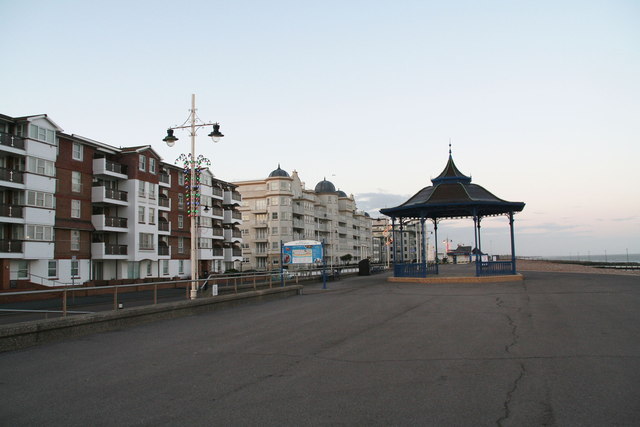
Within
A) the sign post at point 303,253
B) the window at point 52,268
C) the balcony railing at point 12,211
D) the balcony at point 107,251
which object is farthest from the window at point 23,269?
the sign post at point 303,253

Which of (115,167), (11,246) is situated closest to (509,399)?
(11,246)

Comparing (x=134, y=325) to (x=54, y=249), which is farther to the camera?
(x=54, y=249)

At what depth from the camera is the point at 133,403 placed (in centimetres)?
612

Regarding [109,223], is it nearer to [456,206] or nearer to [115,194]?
[115,194]

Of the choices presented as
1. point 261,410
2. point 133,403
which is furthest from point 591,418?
point 133,403

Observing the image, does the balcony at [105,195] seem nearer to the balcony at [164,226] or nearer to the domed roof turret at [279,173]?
the balcony at [164,226]

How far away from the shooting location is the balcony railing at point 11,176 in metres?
34.4

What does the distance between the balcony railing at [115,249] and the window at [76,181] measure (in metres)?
5.36

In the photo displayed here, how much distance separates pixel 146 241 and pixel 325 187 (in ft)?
193

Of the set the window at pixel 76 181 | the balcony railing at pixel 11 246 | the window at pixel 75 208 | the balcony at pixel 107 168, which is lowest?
the balcony railing at pixel 11 246

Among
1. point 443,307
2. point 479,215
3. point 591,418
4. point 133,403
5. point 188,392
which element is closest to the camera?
point 591,418

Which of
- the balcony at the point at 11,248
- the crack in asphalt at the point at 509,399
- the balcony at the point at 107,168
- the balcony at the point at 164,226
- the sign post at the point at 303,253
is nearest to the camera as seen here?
the crack in asphalt at the point at 509,399

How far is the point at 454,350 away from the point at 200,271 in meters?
54.0

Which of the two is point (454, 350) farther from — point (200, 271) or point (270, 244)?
point (270, 244)
